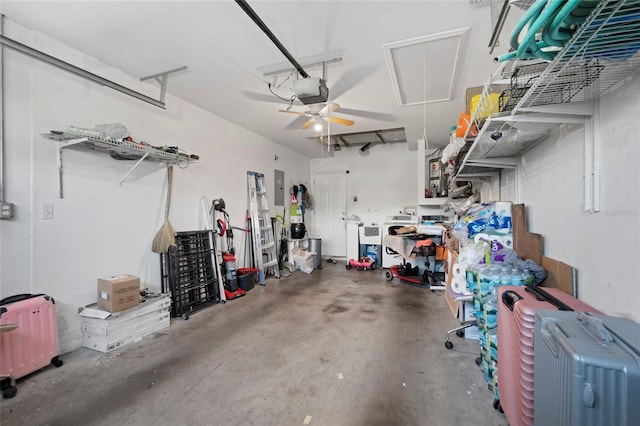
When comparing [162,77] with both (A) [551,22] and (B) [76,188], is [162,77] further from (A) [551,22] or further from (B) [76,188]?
(A) [551,22]

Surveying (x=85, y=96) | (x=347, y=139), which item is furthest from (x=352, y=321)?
(x=347, y=139)

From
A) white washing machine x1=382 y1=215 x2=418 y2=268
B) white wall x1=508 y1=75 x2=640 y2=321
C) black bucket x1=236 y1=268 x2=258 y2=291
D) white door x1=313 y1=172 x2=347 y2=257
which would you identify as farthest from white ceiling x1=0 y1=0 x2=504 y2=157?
white door x1=313 y1=172 x2=347 y2=257

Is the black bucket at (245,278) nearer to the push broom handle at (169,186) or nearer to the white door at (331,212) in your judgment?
the push broom handle at (169,186)

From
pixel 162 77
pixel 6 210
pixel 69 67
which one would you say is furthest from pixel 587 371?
pixel 162 77

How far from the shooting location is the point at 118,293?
247cm

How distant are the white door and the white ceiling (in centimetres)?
376

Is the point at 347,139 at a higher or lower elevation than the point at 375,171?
higher

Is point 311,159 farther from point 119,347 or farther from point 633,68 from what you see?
point 633,68

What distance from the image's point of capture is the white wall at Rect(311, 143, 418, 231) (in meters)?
6.50

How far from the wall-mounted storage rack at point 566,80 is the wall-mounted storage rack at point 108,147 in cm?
293

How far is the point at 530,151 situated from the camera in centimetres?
219

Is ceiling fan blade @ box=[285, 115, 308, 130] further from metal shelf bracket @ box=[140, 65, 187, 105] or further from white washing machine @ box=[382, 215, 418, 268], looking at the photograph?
Answer: white washing machine @ box=[382, 215, 418, 268]

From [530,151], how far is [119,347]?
4022mm

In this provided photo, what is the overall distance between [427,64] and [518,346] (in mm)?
2511
